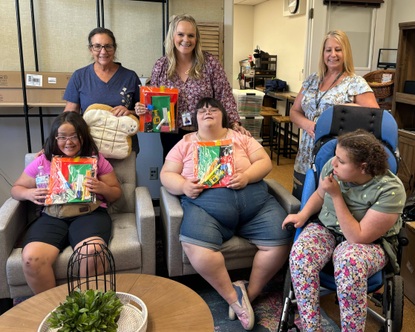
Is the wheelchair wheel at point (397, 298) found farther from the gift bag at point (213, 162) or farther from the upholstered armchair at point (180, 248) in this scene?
the gift bag at point (213, 162)

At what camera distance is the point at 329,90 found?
7.43ft

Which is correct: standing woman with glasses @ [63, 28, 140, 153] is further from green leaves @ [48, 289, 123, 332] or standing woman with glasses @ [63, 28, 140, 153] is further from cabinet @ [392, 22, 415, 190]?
cabinet @ [392, 22, 415, 190]

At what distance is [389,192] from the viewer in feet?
5.33

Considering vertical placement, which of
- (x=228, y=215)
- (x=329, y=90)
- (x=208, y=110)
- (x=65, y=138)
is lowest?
(x=228, y=215)

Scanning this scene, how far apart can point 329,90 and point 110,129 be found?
4.24ft

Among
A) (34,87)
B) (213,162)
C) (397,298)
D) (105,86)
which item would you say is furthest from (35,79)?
(397,298)

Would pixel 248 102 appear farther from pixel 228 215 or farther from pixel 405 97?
pixel 228 215

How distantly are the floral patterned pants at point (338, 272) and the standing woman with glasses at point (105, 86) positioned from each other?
1331 mm

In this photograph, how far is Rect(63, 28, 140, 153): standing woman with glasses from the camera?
7.72ft

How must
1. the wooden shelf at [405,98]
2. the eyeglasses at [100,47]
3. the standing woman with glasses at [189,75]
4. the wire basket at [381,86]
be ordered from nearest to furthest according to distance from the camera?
1. the eyeglasses at [100,47]
2. the standing woman with glasses at [189,75]
3. the wooden shelf at [405,98]
4. the wire basket at [381,86]

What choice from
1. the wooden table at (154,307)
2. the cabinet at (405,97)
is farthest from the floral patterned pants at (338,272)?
the cabinet at (405,97)

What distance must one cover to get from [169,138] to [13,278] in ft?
4.22

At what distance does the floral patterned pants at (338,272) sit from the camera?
1.55 metres

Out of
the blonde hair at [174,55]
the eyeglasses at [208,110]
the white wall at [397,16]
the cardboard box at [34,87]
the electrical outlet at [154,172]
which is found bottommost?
the electrical outlet at [154,172]
